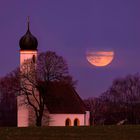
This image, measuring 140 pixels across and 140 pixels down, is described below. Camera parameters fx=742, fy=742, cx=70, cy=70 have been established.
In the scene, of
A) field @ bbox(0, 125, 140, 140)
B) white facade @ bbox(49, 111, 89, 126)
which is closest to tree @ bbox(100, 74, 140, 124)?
white facade @ bbox(49, 111, 89, 126)

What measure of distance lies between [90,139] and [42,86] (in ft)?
171

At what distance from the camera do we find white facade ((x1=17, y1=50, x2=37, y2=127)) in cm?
8525

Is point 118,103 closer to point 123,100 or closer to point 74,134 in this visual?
point 123,100

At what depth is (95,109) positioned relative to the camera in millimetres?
122188

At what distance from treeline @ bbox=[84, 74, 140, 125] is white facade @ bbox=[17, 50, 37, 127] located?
58.8 feet

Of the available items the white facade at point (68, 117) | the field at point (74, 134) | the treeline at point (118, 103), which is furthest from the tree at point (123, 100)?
the field at point (74, 134)

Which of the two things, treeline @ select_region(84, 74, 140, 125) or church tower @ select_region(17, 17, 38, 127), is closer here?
church tower @ select_region(17, 17, 38, 127)

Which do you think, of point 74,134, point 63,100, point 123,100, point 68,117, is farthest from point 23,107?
point 74,134

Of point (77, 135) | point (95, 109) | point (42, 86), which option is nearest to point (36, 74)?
point (42, 86)

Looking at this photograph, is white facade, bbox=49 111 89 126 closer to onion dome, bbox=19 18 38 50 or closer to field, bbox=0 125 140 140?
onion dome, bbox=19 18 38 50

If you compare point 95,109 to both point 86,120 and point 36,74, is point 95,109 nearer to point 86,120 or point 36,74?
point 86,120

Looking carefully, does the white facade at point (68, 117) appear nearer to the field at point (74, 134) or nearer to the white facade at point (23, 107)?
the white facade at point (23, 107)

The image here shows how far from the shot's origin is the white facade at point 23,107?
8525cm

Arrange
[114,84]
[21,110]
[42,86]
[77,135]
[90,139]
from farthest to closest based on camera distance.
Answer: [114,84], [21,110], [42,86], [77,135], [90,139]
